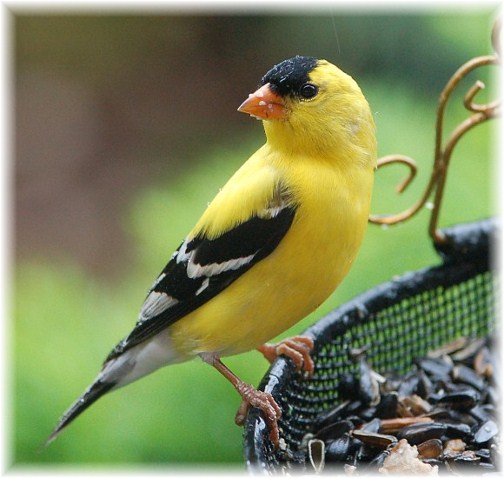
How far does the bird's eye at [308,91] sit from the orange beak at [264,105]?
49mm

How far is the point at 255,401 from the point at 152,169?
8.95 feet

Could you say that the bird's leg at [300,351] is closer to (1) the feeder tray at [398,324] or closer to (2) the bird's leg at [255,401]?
(1) the feeder tray at [398,324]

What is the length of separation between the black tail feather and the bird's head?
808 millimetres

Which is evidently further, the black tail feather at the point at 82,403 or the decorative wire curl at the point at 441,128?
the black tail feather at the point at 82,403

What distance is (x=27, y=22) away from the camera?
4844mm

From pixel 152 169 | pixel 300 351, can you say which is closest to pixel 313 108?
pixel 300 351

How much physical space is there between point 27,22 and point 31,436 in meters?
2.77

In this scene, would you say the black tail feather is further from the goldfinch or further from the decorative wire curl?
the decorative wire curl

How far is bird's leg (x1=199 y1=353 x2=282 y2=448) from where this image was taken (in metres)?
1.78

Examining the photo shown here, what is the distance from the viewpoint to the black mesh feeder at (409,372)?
190cm

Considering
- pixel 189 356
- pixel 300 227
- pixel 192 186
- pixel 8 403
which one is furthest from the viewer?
pixel 192 186

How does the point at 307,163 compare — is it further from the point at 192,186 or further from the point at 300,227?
the point at 192,186

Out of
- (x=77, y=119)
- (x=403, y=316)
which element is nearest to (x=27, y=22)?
(x=77, y=119)

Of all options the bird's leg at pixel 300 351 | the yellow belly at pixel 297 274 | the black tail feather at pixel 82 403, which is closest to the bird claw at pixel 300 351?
the bird's leg at pixel 300 351
